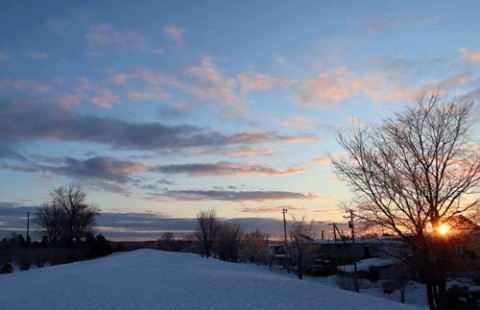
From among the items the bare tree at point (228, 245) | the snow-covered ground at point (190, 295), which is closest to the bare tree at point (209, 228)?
the bare tree at point (228, 245)

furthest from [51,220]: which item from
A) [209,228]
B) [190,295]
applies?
[190,295]

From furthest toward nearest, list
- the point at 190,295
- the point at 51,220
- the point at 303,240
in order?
the point at 51,220 → the point at 303,240 → the point at 190,295

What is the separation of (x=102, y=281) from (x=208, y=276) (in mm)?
7500

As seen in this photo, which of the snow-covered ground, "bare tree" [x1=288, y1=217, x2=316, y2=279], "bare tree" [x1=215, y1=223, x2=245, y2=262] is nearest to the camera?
the snow-covered ground

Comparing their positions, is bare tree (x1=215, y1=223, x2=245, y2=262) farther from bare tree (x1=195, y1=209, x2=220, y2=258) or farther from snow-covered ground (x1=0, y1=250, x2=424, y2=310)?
snow-covered ground (x1=0, y1=250, x2=424, y2=310)

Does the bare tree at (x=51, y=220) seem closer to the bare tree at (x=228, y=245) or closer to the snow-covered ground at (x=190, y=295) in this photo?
the bare tree at (x=228, y=245)

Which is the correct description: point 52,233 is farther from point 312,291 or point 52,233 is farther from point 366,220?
point 366,220

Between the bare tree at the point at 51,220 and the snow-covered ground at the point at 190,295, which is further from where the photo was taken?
the bare tree at the point at 51,220

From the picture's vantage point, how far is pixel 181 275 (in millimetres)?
34688

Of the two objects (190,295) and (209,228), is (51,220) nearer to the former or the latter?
(209,228)

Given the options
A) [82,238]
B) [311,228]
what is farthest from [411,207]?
[82,238]

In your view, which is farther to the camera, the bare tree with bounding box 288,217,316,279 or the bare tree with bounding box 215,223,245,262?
the bare tree with bounding box 215,223,245,262

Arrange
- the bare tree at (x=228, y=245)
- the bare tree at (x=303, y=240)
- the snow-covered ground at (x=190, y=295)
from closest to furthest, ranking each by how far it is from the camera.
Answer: the snow-covered ground at (x=190, y=295) < the bare tree at (x=303, y=240) < the bare tree at (x=228, y=245)

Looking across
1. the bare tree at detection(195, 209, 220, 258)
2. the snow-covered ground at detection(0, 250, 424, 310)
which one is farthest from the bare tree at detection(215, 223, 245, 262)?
the snow-covered ground at detection(0, 250, 424, 310)
